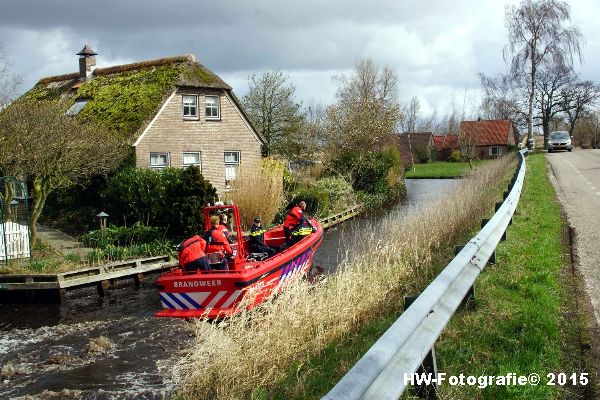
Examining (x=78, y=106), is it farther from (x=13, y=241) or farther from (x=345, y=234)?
(x=345, y=234)

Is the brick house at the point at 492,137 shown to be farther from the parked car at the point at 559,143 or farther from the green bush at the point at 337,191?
the green bush at the point at 337,191

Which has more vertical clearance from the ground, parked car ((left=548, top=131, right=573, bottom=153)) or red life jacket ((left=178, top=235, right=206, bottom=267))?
parked car ((left=548, top=131, right=573, bottom=153))

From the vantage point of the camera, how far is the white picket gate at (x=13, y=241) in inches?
615

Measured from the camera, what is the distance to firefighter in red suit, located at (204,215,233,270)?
12.0 meters

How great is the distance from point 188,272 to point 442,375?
8.26 meters

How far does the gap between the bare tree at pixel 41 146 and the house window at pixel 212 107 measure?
8940 mm

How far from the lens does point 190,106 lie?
88.2ft

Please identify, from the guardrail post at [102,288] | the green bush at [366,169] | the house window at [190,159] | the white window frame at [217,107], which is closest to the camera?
the guardrail post at [102,288]

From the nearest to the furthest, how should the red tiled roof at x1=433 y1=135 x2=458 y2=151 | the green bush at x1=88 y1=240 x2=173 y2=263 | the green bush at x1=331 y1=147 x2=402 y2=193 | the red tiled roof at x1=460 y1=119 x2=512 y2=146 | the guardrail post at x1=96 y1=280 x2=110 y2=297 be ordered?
the guardrail post at x1=96 y1=280 x2=110 y2=297 → the green bush at x1=88 y1=240 x2=173 y2=263 → the green bush at x1=331 y1=147 x2=402 y2=193 → the red tiled roof at x1=460 y1=119 x2=512 y2=146 → the red tiled roof at x1=433 y1=135 x2=458 y2=151

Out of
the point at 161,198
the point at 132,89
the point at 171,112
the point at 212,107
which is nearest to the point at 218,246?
the point at 161,198

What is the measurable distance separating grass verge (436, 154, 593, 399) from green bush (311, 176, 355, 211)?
21.3m

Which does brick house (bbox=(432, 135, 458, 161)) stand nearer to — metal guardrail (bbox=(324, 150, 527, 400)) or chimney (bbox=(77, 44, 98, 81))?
chimney (bbox=(77, 44, 98, 81))

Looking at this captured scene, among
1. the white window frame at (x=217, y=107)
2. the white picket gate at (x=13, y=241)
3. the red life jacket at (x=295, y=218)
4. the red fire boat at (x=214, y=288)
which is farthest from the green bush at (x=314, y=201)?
the red fire boat at (x=214, y=288)

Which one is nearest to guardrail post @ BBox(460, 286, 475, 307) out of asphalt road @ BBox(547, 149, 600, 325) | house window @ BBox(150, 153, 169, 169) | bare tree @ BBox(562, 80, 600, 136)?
asphalt road @ BBox(547, 149, 600, 325)
